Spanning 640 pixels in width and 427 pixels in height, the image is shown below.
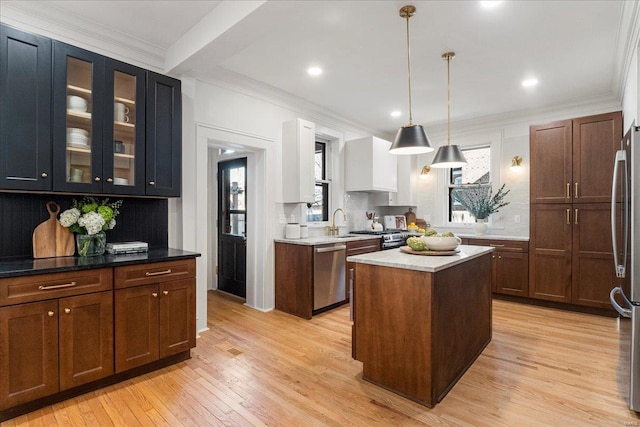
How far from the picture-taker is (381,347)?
2.40 meters

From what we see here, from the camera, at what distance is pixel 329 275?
13.8 feet

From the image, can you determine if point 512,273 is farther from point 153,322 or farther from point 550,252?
point 153,322

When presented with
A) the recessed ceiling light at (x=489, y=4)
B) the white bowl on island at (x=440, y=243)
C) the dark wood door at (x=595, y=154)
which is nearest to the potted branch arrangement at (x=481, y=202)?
the dark wood door at (x=595, y=154)

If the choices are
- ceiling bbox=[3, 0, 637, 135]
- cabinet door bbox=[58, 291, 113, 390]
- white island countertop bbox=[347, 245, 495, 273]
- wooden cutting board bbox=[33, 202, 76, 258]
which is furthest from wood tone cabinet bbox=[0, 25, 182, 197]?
white island countertop bbox=[347, 245, 495, 273]

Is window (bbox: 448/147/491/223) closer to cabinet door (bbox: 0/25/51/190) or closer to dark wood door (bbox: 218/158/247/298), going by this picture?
dark wood door (bbox: 218/158/247/298)

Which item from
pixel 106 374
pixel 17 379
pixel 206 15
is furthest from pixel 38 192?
pixel 206 15

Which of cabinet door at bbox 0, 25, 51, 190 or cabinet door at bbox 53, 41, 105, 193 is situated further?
cabinet door at bbox 53, 41, 105, 193

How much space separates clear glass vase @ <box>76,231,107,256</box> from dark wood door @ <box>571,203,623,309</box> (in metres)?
5.28

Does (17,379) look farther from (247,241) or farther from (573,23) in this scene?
(573,23)

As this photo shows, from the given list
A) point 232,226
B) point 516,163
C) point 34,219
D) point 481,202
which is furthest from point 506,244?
point 34,219

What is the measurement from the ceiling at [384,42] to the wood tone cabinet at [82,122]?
1.45 ft

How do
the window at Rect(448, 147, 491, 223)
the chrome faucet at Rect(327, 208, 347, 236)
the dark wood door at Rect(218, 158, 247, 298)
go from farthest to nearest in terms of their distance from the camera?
the window at Rect(448, 147, 491, 223)
the chrome faucet at Rect(327, 208, 347, 236)
the dark wood door at Rect(218, 158, 247, 298)

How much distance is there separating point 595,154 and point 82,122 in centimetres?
548

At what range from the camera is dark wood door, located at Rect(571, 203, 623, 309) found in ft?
13.0
